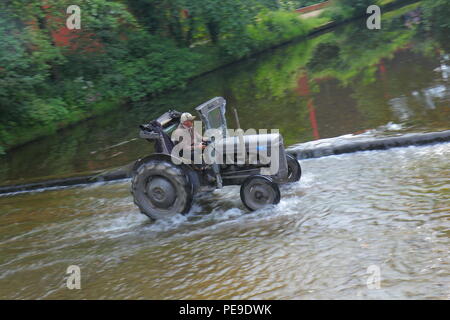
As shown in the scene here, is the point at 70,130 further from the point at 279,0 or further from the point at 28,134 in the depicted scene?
the point at 279,0

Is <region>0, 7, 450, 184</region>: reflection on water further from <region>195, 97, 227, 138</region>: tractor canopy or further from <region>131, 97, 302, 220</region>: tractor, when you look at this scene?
<region>131, 97, 302, 220</region>: tractor

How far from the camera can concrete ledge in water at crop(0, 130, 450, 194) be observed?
10047 millimetres

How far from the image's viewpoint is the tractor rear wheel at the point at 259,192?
26.9 feet

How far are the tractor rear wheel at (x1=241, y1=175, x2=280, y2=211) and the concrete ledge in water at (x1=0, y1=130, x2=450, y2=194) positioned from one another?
2685mm

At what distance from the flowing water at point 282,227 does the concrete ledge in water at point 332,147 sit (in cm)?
22

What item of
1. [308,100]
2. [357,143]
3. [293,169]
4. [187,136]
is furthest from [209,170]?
[308,100]

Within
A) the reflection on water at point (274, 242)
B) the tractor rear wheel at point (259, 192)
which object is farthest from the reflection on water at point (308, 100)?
the tractor rear wheel at point (259, 192)

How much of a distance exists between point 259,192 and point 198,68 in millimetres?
19620

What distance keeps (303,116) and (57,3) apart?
40.0 ft

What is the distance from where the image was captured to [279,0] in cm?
3017

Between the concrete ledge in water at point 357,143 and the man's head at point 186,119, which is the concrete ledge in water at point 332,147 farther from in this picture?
the man's head at point 186,119

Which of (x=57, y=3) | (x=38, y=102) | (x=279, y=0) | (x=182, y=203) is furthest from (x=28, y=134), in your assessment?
(x=279, y=0)

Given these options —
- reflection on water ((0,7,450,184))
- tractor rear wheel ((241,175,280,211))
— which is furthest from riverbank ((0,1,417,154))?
tractor rear wheel ((241,175,280,211))

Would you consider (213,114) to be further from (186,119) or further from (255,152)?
(255,152)
